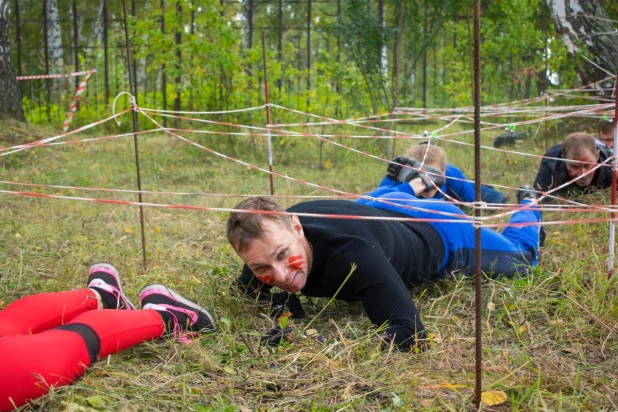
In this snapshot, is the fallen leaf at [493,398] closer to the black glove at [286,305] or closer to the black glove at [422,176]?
the black glove at [286,305]

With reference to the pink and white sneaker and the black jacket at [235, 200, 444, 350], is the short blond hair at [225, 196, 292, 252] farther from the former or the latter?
the pink and white sneaker

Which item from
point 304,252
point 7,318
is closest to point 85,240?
point 7,318

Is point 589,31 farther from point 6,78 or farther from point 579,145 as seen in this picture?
point 6,78

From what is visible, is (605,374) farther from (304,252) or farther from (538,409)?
(304,252)

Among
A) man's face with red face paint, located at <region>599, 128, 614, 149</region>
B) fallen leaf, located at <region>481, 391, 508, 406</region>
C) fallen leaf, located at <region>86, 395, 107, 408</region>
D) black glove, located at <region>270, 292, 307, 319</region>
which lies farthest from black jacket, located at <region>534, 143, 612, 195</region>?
fallen leaf, located at <region>86, 395, 107, 408</region>

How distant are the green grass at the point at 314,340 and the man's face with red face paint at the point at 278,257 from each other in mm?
199

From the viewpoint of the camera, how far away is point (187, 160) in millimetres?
6875

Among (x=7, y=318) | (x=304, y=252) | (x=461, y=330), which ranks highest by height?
(x=304, y=252)

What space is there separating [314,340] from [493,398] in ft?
2.12

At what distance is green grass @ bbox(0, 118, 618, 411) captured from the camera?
170 cm

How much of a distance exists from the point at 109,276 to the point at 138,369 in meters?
0.67

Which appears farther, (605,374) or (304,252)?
(304,252)

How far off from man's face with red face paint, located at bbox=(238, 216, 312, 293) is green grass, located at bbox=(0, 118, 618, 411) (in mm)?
199

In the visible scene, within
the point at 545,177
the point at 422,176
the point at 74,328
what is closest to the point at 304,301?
the point at 74,328
